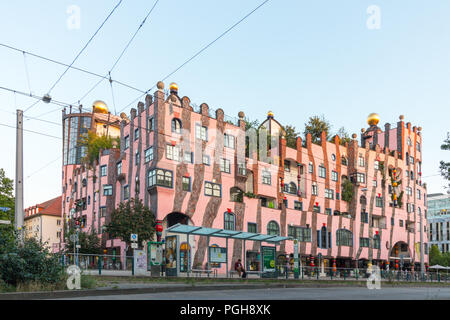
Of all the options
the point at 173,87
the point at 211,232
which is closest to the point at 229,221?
the point at 173,87

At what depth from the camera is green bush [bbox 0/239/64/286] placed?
16.5m

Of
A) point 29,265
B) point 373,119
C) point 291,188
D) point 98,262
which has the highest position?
point 373,119

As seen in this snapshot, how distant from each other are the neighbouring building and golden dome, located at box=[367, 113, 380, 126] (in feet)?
157

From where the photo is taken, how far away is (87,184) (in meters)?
60.5

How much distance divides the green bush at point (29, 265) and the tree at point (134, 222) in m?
22.8

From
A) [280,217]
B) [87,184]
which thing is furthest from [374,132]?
[87,184]

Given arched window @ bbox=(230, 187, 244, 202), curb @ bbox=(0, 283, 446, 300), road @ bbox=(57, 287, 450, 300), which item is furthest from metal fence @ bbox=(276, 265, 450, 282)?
road @ bbox=(57, 287, 450, 300)

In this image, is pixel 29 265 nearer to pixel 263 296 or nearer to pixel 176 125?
pixel 263 296

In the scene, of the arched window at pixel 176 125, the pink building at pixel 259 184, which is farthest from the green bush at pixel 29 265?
the arched window at pixel 176 125

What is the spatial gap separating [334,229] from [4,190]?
35120mm

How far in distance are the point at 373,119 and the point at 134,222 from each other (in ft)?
145

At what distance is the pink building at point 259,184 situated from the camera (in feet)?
144

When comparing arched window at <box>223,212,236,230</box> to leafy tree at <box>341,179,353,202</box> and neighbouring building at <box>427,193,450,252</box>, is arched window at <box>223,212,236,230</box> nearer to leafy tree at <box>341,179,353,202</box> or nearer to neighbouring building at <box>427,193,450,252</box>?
leafy tree at <box>341,179,353,202</box>

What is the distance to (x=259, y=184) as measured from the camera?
1986 inches
